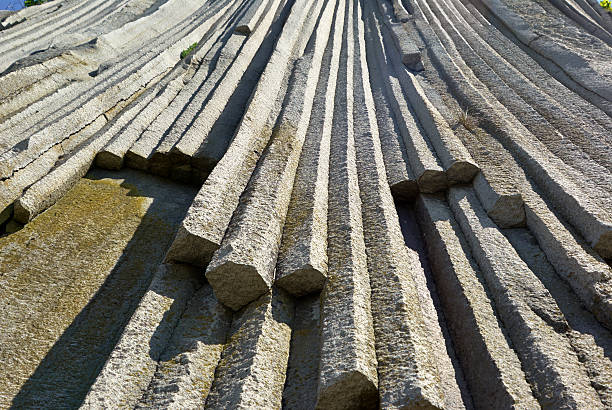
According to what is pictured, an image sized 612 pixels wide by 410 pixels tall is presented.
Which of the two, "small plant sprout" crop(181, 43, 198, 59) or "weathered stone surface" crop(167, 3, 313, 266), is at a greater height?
"small plant sprout" crop(181, 43, 198, 59)

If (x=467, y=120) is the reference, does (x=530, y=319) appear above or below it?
below

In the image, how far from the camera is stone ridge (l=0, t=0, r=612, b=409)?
1980mm

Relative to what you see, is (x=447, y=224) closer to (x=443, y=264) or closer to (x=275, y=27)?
(x=443, y=264)

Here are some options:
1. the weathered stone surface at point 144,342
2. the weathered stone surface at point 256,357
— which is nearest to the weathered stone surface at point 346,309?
the weathered stone surface at point 256,357

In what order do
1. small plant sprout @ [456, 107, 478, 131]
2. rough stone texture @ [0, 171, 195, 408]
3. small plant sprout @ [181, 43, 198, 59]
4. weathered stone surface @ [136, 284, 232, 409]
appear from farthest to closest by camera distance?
small plant sprout @ [181, 43, 198, 59], small plant sprout @ [456, 107, 478, 131], rough stone texture @ [0, 171, 195, 408], weathered stone surface @ [136, 284, 232, 409]

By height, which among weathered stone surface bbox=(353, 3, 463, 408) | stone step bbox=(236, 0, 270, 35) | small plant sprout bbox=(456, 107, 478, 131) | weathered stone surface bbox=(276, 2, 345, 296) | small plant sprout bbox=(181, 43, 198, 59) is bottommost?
weathered stone surface bbox=(353, 3, 463, 408)

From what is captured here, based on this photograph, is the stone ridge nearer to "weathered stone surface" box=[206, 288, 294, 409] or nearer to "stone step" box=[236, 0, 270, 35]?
"weathered stone surface" box=[206, 288, 294, 409]

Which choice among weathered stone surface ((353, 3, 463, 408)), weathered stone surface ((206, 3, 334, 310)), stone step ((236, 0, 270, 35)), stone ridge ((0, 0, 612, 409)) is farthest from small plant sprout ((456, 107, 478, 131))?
stone step ((236, 0, 270, 35))

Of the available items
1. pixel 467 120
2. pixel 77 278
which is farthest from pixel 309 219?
pixel 467 120

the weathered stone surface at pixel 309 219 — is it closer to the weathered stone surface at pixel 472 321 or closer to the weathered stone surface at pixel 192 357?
the weathered stone surface at pixel 192 357

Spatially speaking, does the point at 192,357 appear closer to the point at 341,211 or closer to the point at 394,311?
the point at 394,311

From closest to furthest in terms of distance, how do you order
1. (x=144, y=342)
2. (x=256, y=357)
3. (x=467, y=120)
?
(x=256, y=357) < (x=144, y=342) < (x=467, y=120)

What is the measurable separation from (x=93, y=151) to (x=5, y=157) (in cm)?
67

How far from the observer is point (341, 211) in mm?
2914
